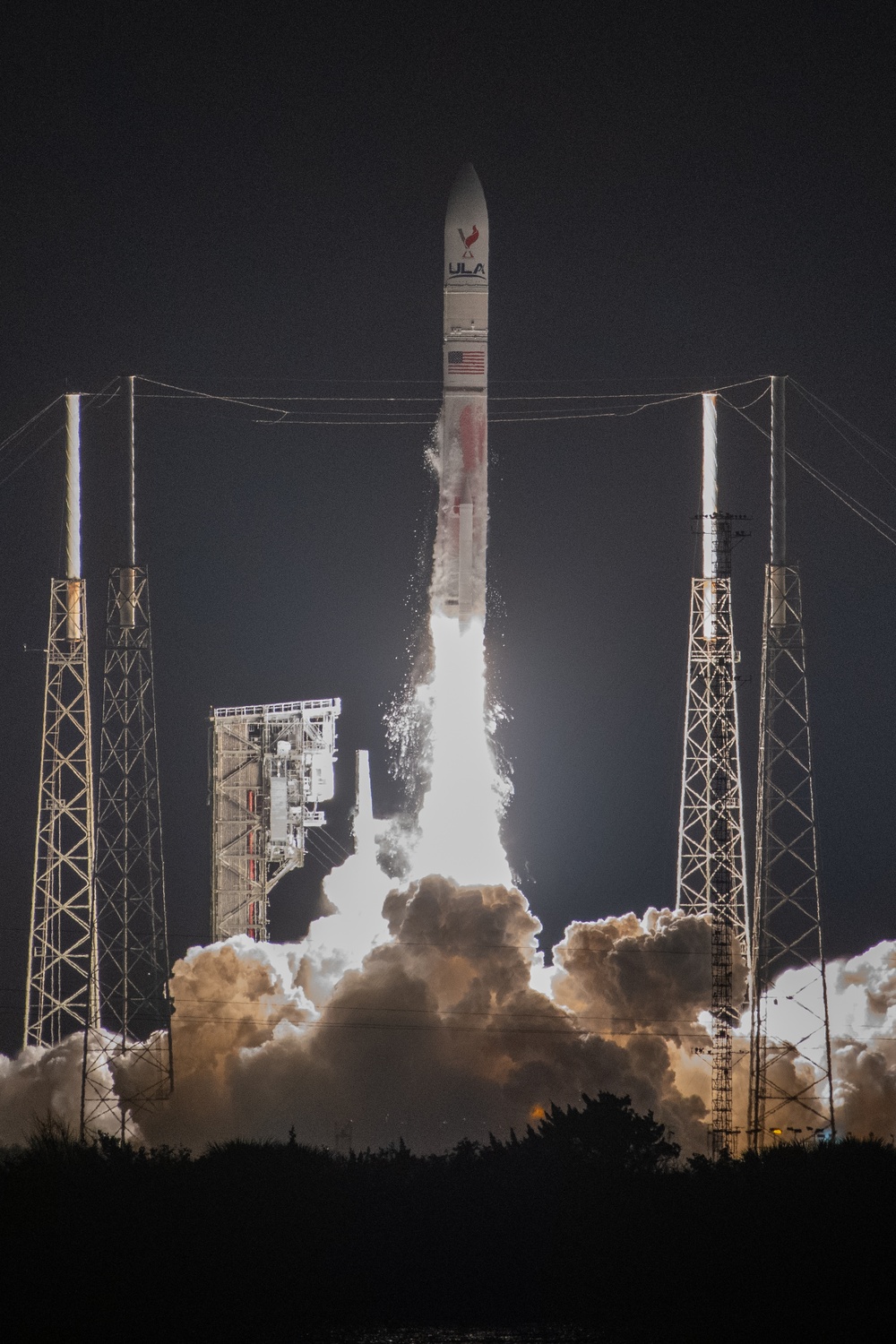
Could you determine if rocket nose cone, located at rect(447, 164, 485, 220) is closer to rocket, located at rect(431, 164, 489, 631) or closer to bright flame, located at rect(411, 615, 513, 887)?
rocket, located at rect(431, 164, 489, 631)

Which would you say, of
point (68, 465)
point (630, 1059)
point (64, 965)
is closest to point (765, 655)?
point (630, 1059)

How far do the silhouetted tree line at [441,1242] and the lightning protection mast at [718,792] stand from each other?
3156 millimetres

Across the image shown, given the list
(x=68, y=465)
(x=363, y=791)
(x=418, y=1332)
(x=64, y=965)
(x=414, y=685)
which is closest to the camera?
(x=418, y=1332)

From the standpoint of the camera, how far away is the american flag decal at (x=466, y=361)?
189ft

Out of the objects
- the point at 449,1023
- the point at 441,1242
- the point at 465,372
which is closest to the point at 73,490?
the point at 465,372

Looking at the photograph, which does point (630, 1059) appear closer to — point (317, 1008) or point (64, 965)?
point (317, 1008)

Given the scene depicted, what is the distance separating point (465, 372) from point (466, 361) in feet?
0.66

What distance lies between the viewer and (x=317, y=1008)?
192ft

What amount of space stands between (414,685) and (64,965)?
17.0 m

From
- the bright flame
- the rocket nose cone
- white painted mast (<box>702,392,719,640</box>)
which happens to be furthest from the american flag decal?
the bright flame

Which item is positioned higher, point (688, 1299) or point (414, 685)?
point (414, 685)

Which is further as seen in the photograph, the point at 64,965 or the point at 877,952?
the point at 64,965

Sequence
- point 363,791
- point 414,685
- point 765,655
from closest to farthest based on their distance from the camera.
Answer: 1. point 765,655
2. point 414,685
3. point 363,791

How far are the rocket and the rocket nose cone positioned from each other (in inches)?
0.7
